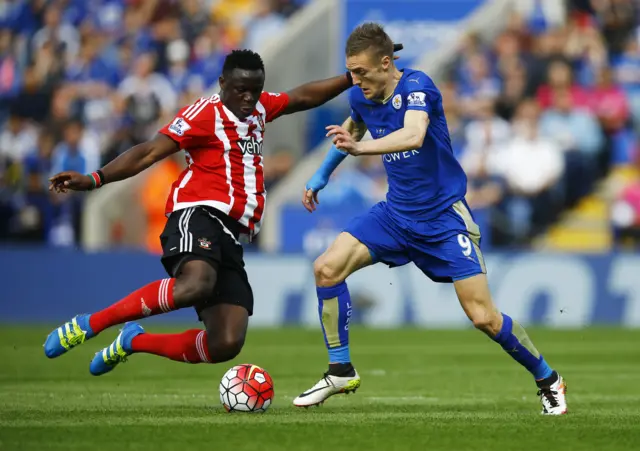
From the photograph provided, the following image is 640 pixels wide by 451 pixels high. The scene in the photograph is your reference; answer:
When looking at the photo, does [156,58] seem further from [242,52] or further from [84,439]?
[84,439]

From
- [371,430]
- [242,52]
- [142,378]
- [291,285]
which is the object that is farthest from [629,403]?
[291,285]

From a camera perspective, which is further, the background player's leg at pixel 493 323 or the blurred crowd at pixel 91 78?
the blurred crowd at pixel 91 78

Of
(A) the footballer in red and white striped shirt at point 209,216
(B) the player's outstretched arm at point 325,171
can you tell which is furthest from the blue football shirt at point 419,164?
(A) the footballer in red and white striped shirt at point 209,216

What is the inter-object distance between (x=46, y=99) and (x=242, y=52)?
13.4m

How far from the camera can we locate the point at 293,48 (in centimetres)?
2042

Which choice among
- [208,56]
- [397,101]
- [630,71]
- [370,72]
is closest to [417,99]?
[397,101]

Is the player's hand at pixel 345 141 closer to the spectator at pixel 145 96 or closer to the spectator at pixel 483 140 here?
the spectator at pixel 483 140

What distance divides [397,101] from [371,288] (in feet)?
30.0

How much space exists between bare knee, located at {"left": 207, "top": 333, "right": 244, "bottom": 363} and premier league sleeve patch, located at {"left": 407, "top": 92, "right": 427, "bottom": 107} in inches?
70.6

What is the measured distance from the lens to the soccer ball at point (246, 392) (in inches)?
297

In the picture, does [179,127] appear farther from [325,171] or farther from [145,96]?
[145,96]

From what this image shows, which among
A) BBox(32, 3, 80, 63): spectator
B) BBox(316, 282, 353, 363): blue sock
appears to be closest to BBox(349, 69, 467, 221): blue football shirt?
BBox(316, 282, 353, 363): blue sock

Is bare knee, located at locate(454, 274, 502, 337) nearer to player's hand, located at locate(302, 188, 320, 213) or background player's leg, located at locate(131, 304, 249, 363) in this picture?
player's hand, located at locate(302, 188, 320, 213)

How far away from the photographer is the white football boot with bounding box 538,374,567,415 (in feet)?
24.8
